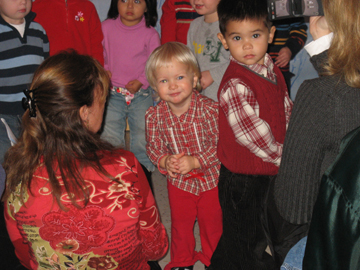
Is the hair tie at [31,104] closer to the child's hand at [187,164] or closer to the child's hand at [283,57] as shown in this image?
the child's hand at [187,164]

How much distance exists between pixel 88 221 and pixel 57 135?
0.32m

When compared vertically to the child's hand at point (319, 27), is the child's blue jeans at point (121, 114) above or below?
below

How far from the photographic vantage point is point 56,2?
276 cm

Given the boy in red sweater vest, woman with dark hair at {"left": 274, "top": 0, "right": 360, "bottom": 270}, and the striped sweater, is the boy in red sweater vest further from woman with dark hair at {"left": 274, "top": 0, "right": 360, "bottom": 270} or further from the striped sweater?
the striped sweater

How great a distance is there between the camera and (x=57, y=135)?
46.1 inches

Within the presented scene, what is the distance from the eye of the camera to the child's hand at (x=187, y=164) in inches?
71.7

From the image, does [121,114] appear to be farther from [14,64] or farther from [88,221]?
[88,221]

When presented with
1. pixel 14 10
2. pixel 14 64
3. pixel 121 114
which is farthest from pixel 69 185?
→ pixel 121 114

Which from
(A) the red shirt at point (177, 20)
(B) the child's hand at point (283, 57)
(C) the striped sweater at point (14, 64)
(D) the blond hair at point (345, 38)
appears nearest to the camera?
(D) the blond hair at point (345, 38)

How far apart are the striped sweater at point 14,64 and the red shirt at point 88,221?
130cm

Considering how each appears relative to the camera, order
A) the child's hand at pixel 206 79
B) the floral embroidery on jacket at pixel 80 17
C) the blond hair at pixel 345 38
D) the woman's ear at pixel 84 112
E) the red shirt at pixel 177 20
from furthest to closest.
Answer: the floral embroidery on jacket at pixel 80 17, the red shirt at pixel 177 20, the child's hand at pixel 206 79, the woman's ear at pixel 84 112, the blond hair at pixel 345 38

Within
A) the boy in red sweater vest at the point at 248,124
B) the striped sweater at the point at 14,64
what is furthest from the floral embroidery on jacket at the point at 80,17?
the boy in red sweater vest at the point at 248,124

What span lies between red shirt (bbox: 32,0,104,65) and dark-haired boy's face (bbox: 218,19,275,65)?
1.57 metres

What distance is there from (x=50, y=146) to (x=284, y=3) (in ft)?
3.44
